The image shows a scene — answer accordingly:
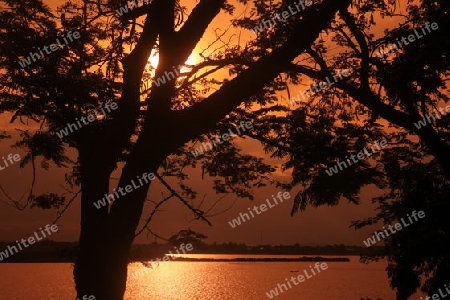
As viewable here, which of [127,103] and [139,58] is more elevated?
[139,58]

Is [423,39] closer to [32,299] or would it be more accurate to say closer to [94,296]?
[94,296]

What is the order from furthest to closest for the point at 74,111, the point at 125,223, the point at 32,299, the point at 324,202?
the point at 32,299, the point at 324,202, the point at 74,111, the point at 125,223

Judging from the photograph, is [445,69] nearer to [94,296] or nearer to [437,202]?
[437,202]

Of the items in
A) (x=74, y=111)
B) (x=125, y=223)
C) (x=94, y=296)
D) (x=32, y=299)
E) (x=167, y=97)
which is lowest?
(x=94, y=296)

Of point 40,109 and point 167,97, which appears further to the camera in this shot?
point 40,109

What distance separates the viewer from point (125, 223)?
563cm

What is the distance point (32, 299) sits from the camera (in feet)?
316

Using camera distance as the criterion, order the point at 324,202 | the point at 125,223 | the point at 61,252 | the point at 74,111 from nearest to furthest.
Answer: the point at 125,223 → the point at 74,111 → the point at 61,252 → the point at 324,202

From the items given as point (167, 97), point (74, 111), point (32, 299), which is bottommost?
point (167, 97)

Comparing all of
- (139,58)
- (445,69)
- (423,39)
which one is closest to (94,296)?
(139,58)

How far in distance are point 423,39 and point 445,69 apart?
53.0 inches

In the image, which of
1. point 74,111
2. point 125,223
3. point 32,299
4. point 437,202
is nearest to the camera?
point 125,223

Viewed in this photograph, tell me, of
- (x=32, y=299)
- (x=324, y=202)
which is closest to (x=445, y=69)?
(x=324, y=202)

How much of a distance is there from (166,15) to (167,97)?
3.01 ft
